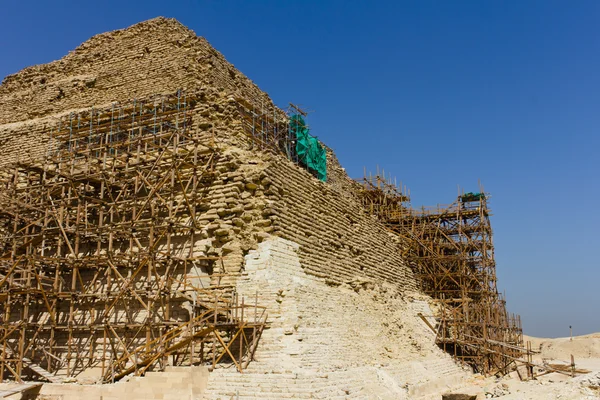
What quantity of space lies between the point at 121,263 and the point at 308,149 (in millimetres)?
9396

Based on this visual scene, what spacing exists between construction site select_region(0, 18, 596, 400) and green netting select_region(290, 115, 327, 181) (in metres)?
0.11

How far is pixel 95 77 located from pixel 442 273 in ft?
51.6

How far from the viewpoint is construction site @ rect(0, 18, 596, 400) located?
14.0 meters

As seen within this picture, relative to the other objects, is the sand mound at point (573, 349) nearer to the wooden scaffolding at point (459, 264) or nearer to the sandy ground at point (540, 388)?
the wooden scaffolding at point (459, 264)

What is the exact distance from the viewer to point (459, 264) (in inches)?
1045

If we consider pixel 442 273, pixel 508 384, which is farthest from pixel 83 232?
pixel 442 273

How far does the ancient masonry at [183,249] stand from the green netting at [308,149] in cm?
11

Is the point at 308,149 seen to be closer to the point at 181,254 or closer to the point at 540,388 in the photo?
the point at 181,254

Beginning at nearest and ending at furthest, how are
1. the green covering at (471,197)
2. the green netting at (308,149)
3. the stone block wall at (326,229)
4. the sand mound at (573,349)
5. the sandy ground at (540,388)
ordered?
the sandy ground at (540,388) < the stone block wall at (326,229) < the green netting at (308,149) < the green covering at (471,197) < the sand mound at (573,349)

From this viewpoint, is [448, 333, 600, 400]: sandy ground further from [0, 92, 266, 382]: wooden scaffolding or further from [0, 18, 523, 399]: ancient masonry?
[0, 92, 266, 382]: wooden scaffolding

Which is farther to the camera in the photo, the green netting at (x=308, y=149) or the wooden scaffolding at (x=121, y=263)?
the green netting at (x=308, y=149)

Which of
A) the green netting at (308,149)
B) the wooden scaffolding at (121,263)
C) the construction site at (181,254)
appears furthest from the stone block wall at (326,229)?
the green netting at (308,149)

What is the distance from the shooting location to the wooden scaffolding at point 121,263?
47.0 ft

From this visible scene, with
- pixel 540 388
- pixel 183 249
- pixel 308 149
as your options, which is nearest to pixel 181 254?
pixel 183 249
